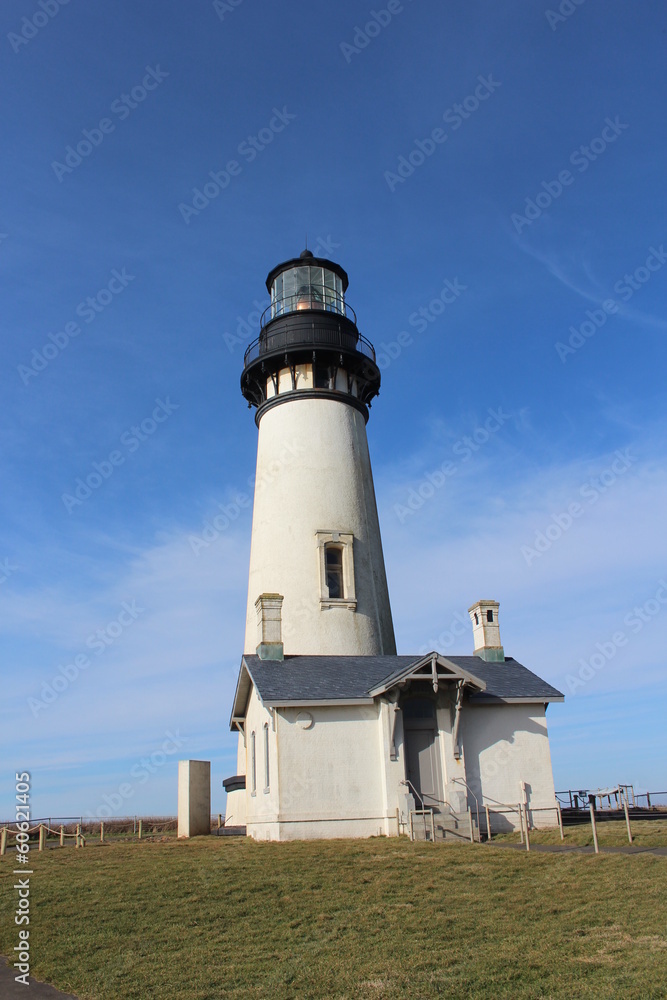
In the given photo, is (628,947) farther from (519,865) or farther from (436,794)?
(436,794)

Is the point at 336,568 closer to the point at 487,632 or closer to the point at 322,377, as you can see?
the point at 487,632

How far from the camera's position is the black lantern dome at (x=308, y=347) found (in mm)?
26312

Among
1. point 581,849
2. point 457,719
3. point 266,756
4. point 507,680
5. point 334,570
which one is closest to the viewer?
point 581,849

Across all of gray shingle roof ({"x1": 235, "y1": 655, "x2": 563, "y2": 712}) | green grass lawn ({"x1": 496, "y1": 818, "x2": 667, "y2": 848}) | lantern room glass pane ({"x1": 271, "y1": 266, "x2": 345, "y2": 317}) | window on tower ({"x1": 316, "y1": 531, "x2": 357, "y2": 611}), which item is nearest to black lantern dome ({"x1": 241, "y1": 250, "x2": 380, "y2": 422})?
lantern room glass pane ({"x1": 271, "y1": 266, "x2": 345, "y2": 317})

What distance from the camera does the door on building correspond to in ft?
64.2

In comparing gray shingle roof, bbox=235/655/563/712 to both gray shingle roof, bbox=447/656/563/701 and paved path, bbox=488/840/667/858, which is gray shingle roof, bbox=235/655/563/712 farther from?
paved path, bbox=488/840/667/858

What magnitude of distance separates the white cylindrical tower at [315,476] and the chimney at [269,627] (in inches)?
17.1

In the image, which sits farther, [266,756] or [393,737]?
[266,756]

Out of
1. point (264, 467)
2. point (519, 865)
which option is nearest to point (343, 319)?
point (264, 467)

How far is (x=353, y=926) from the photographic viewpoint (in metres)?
10.1

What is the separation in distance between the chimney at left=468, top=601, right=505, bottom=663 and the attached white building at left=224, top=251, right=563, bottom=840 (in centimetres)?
5

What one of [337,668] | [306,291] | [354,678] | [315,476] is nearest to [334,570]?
[315,476]

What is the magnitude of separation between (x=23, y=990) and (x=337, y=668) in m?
13.2

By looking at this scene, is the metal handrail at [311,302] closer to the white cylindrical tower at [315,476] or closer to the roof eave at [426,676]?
the white cylindrical tower at [315,476]
